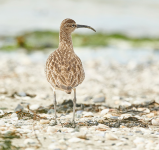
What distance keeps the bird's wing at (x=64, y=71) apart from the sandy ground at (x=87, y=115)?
82cm

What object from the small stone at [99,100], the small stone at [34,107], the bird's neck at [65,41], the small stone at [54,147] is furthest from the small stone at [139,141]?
the small stone at [99,100]

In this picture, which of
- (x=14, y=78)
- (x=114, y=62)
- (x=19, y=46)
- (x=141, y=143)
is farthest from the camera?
(x=19, y=46)

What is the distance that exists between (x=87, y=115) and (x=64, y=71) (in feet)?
4.19

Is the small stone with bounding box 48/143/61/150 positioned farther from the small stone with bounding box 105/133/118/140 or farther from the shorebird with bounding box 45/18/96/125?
the shorebird with bounding box 45/18/96/125

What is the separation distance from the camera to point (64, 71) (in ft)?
20.5

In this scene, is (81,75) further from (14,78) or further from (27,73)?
(27,73)

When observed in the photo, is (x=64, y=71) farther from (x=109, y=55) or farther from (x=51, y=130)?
(x=109, y=55)

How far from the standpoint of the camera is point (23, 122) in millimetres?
6172

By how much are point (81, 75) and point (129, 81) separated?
263 inches

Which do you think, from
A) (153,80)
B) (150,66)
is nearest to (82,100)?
(153,80)

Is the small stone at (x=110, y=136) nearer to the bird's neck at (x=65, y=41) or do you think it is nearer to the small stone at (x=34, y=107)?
the bird's neck at (x=65, y=41)

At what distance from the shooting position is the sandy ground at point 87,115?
5027 millimetres

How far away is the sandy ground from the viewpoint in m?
5.03

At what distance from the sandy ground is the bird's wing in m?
0.82
